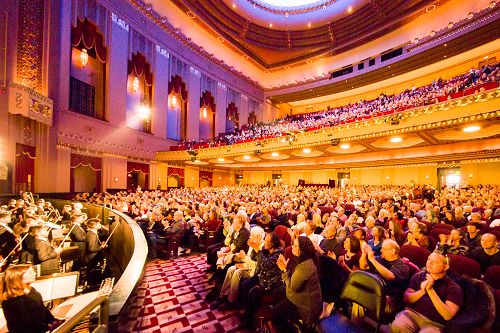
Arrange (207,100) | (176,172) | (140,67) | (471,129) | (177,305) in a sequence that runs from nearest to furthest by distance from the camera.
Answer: (177,305) < (471,129) < (140,67) < (176,172) < (207,100)

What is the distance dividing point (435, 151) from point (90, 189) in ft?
62.0

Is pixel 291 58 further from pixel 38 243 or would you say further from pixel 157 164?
pixel 38 243

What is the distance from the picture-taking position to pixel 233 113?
24250mm

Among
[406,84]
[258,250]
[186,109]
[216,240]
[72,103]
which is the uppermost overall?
[406,84]

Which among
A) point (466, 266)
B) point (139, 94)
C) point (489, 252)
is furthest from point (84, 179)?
point (489, 252)

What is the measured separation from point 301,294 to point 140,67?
17.2m

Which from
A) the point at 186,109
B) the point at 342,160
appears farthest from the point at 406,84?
the point at 186,109

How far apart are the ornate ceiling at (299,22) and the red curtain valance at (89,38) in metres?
5.82

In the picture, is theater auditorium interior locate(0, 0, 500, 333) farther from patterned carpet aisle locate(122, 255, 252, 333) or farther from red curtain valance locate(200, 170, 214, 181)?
red curtain valance locate(200, 170, 214, 181)

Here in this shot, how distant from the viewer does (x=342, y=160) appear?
17.3 meters

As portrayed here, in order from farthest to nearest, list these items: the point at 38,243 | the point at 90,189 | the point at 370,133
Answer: the point at 90,189
the point at 370,133
the point at 38,243

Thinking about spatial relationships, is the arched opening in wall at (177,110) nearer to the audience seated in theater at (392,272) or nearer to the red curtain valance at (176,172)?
the red curtain valance at (176,172)

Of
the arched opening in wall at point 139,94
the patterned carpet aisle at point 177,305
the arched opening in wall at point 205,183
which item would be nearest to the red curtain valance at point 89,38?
the arched opening in wall at point 139,94

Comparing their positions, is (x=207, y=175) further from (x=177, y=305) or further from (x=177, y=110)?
(x=177, y=305)
